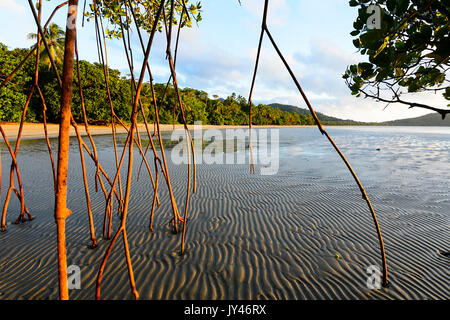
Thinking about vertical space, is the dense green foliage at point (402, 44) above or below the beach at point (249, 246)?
above

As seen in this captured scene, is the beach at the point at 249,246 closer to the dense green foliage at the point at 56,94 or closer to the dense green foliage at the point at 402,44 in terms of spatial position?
the dense green foliage at the point at 402,44

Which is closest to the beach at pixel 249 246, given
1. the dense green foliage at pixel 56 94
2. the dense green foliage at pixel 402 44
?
the dense green foliage at pixel 402 44

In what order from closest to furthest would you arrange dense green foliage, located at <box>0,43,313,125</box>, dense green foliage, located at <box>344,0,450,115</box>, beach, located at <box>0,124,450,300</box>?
dense green foliage, located at <box>344,0,450,115</box>, beach, located at <box>0,124,450,300</box>, dense green foliage, located at <box>0,43,313,125</box>

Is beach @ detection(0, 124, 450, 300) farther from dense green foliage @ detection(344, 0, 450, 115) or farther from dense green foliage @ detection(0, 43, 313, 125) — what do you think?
dense green foliage @ detection(0, 43, 313, 125)

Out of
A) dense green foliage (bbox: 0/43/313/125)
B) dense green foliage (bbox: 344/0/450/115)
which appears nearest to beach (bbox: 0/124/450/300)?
dense green foliage (bbox: 344/0/450/115)

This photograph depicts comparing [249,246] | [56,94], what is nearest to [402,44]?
[249,246]

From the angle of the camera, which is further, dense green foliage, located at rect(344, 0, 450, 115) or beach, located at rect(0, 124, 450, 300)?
beach, located at rect(0, 124, 450, 300)

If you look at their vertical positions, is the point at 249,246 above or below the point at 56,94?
below

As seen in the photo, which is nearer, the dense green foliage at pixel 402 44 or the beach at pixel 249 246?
the dense green foliage at pixel 402 44

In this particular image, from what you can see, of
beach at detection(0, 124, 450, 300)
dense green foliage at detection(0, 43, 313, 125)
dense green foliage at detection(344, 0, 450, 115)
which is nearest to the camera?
dense green foliage at detection(344, 0, 450, 115)

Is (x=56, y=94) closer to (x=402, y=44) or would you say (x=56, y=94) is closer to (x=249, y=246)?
(x=249, y=246)

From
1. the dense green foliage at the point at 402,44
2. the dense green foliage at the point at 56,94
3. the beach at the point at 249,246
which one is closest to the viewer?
the dense green foliage at the point at 402,44

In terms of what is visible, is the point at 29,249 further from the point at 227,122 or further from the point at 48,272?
the point at 227,122
